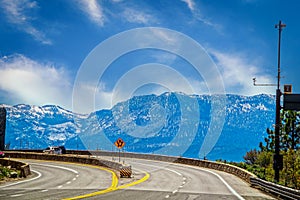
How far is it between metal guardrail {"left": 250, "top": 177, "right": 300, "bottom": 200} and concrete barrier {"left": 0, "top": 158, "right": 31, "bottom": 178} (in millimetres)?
17829

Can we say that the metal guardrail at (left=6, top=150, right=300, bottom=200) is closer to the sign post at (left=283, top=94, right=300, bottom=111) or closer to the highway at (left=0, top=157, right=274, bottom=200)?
the highway at (left=0, top=157, right=274, bottom=200)

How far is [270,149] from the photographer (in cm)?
7575

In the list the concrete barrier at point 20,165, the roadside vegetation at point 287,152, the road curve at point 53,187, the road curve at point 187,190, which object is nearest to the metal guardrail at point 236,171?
the road curve at point 187,190

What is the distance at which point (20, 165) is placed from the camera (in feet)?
127

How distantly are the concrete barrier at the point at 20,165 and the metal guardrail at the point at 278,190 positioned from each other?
17.8 meters

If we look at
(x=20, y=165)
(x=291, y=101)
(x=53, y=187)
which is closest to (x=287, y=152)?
(x=291, y=101)

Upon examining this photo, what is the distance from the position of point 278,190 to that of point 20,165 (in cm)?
2656

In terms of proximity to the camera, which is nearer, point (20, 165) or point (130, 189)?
point (130, 189)

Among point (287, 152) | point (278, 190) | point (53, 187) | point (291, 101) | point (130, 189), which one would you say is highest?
point (291, 101)

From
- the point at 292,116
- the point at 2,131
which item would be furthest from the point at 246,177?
the point at 2,131

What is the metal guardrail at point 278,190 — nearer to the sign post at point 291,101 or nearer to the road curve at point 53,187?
the sign post at point 291,101

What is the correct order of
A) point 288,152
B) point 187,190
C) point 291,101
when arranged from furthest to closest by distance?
point 288,152 → point 291,101 → point 187,190

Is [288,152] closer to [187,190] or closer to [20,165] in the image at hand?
[20,165]

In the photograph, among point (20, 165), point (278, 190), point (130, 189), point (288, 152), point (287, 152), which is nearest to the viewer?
point (278, 190)
